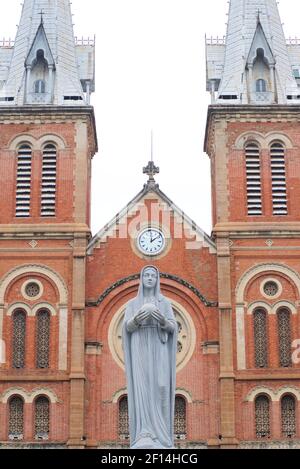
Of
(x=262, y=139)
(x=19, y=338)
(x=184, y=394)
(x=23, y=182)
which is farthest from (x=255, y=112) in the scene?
(x=19, y=338)

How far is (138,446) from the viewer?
1541 centimetres

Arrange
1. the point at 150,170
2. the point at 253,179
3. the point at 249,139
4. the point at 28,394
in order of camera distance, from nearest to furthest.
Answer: the point at 28,394
the point at 253,179
the point at 150,170
the point at 249,139

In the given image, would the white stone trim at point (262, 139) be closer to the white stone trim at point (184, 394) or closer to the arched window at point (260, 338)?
the arched window at point (260, 338)

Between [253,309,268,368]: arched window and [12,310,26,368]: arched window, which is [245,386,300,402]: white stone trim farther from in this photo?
[12,310,26,368]: arched window

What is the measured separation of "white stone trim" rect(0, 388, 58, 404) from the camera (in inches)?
1399

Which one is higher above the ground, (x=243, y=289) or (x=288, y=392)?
(x=243, y=289)

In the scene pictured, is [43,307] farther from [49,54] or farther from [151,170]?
[49,54]

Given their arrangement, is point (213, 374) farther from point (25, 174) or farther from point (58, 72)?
point (58, 72)

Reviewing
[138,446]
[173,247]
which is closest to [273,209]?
[173,247]

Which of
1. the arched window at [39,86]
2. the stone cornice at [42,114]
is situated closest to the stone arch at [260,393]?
the stone cornice at [42,114]

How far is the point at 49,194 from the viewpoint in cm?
3853

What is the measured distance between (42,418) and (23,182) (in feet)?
Result: 29.8

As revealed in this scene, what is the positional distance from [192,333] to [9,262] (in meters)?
7.22

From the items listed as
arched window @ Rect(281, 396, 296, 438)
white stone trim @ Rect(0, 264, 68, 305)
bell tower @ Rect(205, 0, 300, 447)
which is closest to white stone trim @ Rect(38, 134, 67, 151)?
white stone trim @ Rect(0, 264, 68, 305)
